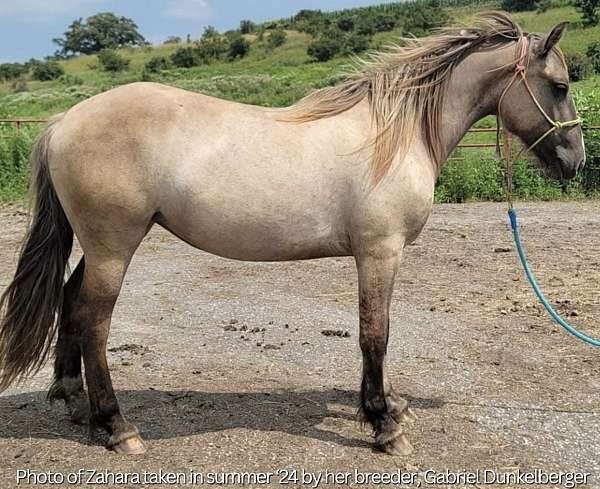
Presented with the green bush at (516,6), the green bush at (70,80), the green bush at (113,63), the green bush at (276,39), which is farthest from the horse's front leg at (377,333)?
the green bush at (276,39)

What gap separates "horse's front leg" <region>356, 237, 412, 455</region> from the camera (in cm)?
341

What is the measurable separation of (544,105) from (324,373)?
2.46m

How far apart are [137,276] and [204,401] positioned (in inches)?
153

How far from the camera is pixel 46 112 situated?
105 feet

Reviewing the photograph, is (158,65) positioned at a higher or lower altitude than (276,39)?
lower

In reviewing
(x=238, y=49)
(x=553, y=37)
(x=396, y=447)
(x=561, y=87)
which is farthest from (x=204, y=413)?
(x=238, y=49)

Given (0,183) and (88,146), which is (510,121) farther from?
(0,183)

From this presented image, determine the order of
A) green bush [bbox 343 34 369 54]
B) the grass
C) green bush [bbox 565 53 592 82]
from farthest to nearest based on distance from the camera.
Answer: green bush [bbox 343 34 369 54], green bush [bbox 565 53 592 82], the grass

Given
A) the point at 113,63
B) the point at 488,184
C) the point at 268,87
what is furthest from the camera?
the point at 113,63

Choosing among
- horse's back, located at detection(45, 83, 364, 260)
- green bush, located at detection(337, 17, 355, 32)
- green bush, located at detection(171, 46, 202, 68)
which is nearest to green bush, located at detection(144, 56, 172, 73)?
green bush, located at detection(171, 46, 202, 68)

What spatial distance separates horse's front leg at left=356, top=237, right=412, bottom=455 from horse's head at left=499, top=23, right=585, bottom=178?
106 cm

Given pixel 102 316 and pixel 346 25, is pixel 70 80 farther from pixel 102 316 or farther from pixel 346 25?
pixel 102 316

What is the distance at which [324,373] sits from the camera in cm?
468

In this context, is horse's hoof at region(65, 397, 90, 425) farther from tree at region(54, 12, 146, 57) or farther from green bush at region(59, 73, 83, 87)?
tree at region(54, 12, 146, 57)
